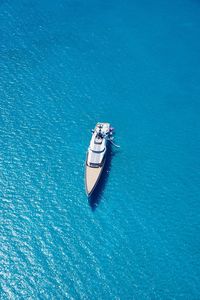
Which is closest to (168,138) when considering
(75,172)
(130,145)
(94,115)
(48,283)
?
(130,145)

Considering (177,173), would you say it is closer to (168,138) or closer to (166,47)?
(168,138)

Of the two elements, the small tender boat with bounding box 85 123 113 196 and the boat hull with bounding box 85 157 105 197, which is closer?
the boat hull with bounding box 85 157 105 197

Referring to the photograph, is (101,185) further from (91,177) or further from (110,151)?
(110,151)

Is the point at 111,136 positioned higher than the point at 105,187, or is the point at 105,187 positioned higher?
the point at 111,136

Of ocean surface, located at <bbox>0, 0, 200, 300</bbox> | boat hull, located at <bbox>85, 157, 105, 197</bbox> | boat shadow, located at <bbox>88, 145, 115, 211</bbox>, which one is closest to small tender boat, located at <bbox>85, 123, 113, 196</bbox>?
boat hull, located at <bbox>85, 157, 105, 197</bbox>

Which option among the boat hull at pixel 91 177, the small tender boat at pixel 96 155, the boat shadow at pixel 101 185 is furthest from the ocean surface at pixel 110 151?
the small tender boat at pixel 96 155

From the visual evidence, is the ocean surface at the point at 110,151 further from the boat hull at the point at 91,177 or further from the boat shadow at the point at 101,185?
the boat hull at the point at 91,177

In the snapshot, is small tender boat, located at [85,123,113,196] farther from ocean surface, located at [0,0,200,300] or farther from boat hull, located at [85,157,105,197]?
ocean surface, located at [0,0,200,300]
